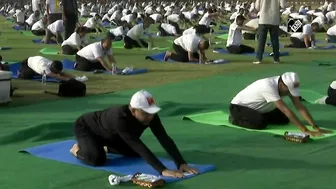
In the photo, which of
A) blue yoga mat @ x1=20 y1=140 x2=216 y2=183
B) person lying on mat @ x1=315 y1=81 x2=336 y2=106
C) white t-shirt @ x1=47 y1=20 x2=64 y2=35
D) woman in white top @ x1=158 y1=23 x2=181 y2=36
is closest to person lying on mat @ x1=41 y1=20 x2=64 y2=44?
white t-shirt @ x1=47 y1=20 x2=64 y2=35

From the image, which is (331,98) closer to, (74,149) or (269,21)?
(74,149)

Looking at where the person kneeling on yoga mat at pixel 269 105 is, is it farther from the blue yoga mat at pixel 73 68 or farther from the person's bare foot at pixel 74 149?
the blue yoga mat at pixel 73 68

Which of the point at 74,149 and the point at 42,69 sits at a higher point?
the point at 74,149

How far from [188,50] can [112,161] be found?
318 inches

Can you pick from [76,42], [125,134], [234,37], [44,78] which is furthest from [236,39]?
[125,134]

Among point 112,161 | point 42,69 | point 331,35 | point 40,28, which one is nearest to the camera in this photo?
point 112,161

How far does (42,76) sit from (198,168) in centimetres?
540

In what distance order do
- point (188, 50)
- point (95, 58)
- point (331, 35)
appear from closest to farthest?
1. point (95, 58)
2. point (188, 50)
3. point (331, 35)

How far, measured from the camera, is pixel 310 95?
30.1 ft

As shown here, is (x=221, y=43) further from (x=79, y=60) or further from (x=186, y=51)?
(x=79, y=60)

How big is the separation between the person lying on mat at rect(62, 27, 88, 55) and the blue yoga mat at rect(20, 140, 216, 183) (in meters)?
7.62

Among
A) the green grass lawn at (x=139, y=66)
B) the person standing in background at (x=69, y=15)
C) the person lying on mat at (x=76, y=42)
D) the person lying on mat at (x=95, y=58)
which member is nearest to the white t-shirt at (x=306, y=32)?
the green grass lawn at (x=139, y=66)

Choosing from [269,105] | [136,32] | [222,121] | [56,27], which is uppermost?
[269,105]

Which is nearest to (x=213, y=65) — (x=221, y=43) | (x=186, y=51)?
(x=186, y=51)
